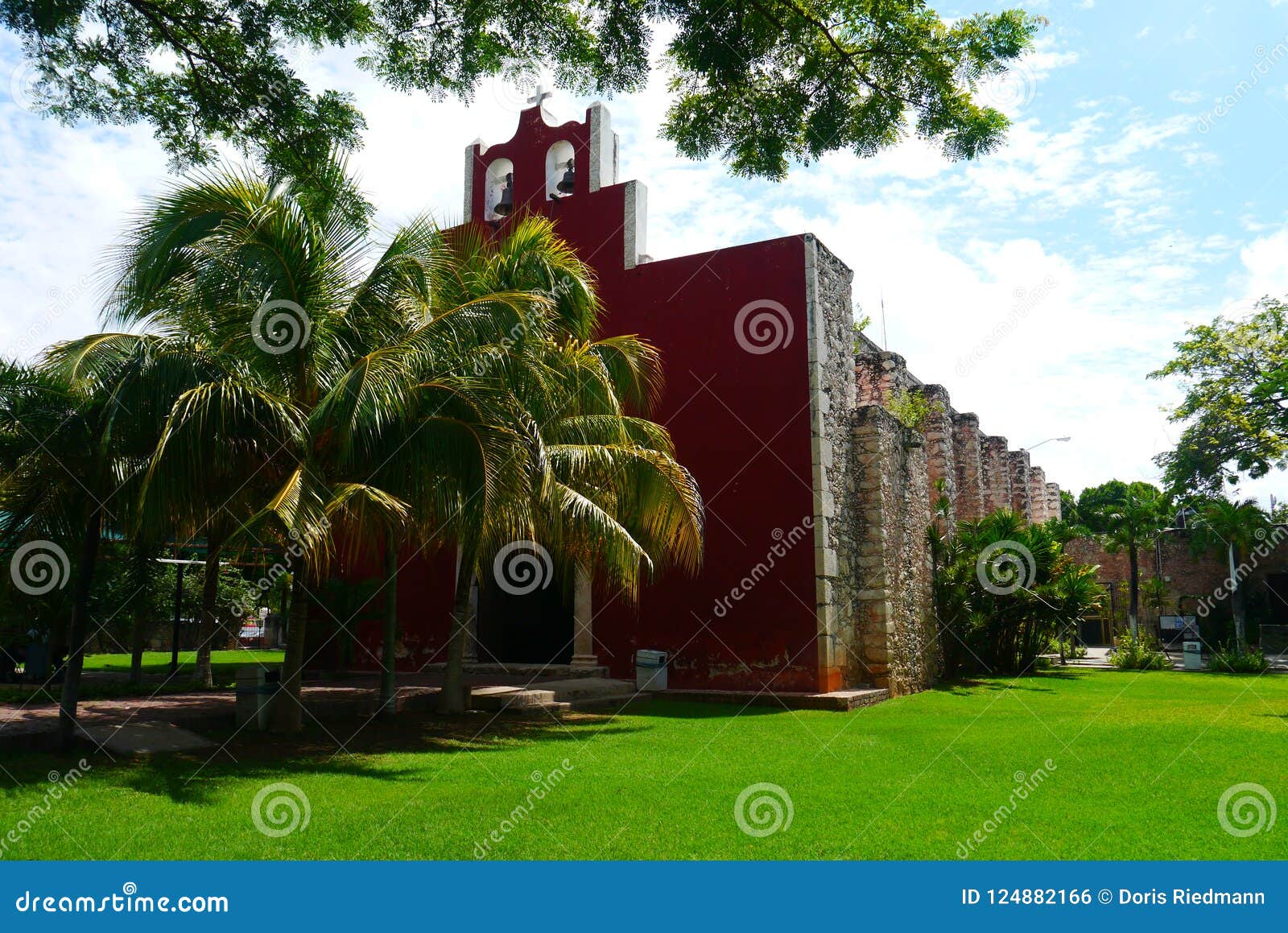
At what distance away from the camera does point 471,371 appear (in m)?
9.08

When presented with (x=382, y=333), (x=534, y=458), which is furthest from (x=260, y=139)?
(x=534, y=458)

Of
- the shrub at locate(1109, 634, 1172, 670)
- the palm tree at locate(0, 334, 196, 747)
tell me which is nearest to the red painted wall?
the palm tree at locate(0, 334, 196, 747)

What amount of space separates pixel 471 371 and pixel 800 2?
177 inches

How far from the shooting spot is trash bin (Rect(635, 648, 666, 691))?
13.7 metres

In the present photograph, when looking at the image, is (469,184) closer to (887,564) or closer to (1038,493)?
(887,564)

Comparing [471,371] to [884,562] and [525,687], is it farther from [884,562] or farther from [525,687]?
[884,562]

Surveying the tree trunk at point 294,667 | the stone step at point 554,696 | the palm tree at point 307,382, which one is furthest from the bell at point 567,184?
the tree trunk at point 294,667

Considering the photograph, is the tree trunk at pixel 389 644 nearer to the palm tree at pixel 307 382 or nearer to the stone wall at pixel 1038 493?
the palm tree at pixel 307 382

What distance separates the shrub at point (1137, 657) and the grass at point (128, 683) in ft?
65.5

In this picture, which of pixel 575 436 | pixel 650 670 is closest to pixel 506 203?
pixel 575 436

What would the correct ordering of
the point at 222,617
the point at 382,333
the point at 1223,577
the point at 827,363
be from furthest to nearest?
the point at 1223,577 → the point at 222,617 → the point at 827,363 → the point at 382,333

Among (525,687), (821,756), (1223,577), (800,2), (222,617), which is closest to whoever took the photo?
(800,2)

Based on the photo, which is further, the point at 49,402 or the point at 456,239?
the point at 456,239

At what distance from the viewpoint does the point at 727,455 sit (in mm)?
14016
